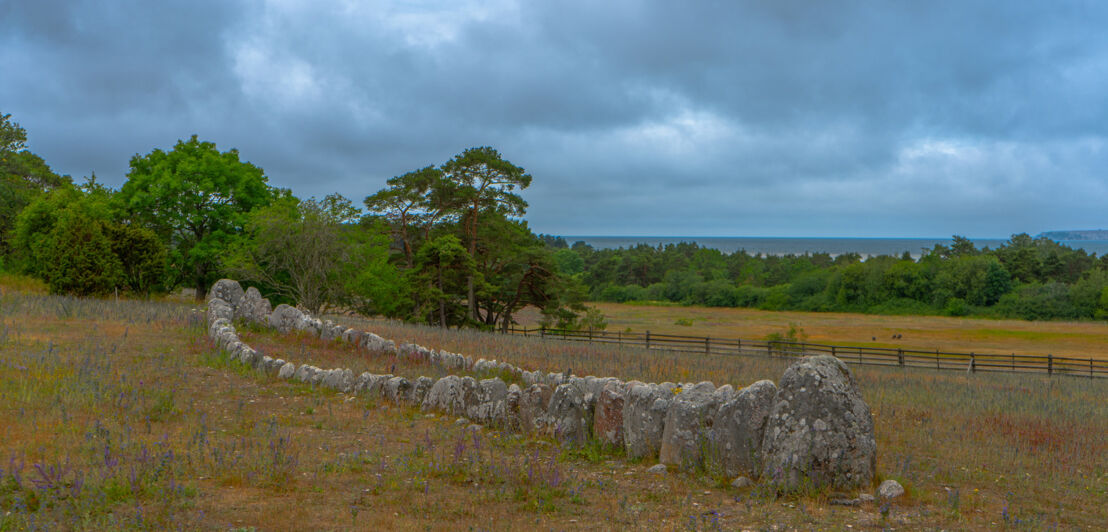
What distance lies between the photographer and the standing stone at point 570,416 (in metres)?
10.1

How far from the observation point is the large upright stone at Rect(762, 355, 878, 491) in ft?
25.6

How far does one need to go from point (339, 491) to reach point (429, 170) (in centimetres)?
3717

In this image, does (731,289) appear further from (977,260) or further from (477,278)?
(477,278)

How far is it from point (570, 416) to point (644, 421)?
131 centimetres

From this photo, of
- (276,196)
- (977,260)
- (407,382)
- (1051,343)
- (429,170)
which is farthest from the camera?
(977,260)

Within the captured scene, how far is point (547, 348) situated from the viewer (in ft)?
75.5

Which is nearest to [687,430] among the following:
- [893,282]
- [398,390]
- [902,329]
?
[398,390]

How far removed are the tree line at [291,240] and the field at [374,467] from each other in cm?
1860

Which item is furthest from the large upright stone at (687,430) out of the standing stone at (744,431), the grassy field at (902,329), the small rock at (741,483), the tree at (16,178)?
the grassy field at (902,329)

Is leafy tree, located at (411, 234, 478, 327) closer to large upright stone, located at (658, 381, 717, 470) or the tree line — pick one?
the tree line

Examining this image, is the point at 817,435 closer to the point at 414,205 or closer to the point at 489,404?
the point at 489,404

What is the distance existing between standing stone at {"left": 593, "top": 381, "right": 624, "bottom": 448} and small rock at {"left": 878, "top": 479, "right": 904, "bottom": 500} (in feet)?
10.9

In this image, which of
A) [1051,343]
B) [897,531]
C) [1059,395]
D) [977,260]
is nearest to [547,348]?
[1059,395]

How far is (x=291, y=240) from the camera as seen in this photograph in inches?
1302
